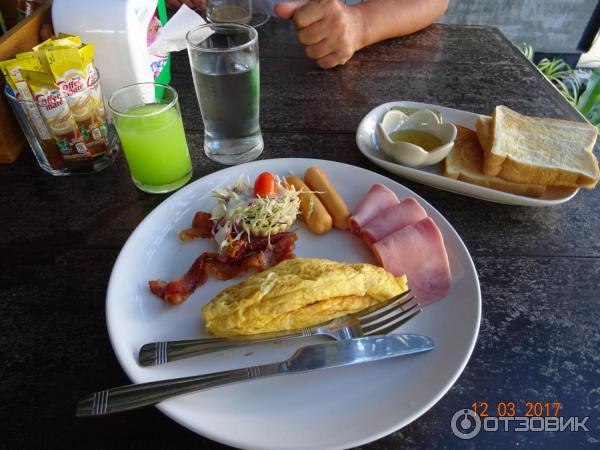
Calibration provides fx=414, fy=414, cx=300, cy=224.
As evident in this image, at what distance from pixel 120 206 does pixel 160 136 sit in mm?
310

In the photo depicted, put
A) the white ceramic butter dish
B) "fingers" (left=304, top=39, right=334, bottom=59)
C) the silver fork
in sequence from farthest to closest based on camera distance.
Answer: "fingers" (left=304, top=39, right=334, bottom=59)
the white ceramic butter dish
the silver fork

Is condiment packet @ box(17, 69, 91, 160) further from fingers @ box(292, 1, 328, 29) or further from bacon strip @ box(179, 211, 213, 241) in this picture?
fingers @ box(292, 1, 328, 29)

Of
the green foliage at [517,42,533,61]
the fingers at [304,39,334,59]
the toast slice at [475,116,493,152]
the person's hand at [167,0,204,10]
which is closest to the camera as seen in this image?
the toast slice at [475,116,493,152]

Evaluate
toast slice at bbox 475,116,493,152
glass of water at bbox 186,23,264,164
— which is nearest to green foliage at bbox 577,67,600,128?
toast slice at bbox 475,116,493,152

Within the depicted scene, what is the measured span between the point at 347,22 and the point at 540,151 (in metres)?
1.24

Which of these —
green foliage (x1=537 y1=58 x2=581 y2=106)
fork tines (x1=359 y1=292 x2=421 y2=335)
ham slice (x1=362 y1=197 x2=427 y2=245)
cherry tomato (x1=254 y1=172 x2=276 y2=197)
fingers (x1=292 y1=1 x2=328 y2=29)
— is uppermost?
fingers (x1=292 y1=1 x2=328 y2=29)

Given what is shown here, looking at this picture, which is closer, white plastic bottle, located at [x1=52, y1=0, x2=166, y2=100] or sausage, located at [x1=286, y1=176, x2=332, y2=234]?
sausage, located at [x1=286, y1=176, x2=332, y2=234]

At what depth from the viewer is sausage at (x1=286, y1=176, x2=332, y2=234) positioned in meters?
1.39

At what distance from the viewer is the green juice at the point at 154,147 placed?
4.66 feet

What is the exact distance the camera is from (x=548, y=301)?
126cm

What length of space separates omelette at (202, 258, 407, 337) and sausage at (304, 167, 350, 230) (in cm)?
24

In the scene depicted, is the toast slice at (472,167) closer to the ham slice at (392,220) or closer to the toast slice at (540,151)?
the toast slice at (540,151)

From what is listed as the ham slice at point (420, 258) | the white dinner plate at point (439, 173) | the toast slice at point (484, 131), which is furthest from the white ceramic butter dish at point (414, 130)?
the ham slice at point (420, 258)
